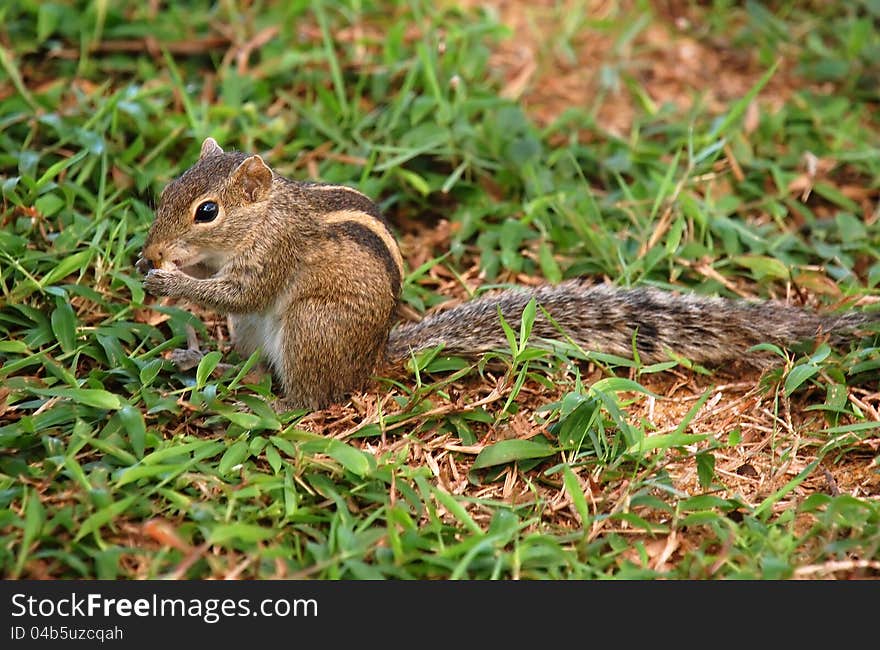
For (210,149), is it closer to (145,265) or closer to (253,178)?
(253,178)

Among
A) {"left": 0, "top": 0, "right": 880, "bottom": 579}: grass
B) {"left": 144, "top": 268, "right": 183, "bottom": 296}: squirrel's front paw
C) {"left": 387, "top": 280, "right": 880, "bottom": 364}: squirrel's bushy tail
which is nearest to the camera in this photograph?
{"left": 0, "top": 0, "right": 880, "bottom": 579}: grass

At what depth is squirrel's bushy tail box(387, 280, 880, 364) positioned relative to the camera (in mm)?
4188

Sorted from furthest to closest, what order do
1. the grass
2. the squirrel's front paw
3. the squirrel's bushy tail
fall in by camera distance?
the squirrel's bushy tail → the squirrel's front paw → the grass

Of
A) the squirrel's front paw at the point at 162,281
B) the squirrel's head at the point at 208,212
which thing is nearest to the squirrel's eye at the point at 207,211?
the squirrel's head at the point at 208,212

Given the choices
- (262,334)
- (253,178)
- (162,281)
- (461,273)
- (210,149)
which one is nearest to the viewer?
(162,281)

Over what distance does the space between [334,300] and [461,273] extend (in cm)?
112

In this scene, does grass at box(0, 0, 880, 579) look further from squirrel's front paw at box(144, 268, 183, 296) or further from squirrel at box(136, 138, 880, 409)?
squirrel's front paw at box(144, 268, 183, 296)

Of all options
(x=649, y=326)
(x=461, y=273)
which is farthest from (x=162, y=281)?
(x=649, y=326)

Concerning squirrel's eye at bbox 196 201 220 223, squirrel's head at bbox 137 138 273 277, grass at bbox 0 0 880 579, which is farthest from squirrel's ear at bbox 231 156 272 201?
grass at bbox 0 0 880 579

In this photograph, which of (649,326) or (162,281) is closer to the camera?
(162,281)

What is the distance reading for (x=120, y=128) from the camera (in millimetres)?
5191

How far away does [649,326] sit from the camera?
4.21m

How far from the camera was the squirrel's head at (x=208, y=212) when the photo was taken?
13.0ft

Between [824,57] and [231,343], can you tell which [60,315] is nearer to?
[231,343]
